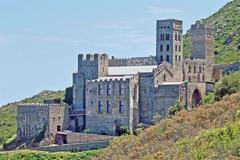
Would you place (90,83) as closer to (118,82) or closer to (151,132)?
(118,82)

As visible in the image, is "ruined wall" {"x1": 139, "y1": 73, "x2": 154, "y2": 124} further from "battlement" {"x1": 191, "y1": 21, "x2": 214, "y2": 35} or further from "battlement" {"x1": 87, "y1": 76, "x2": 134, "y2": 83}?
"battlement" {"x1": 191, "y1": 21, "x2": 214, "y2": 35}

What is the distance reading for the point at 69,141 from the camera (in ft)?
236

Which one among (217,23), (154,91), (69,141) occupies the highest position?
(217,23)

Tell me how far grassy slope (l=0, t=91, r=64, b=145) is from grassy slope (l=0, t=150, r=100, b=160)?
19899mm

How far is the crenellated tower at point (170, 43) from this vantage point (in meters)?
75.5

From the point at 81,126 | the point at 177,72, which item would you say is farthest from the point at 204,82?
the point at 81,126

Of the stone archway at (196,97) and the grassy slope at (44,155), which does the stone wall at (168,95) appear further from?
the grassy slope at (44,155)

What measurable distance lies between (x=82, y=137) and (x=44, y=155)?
5.03 metres

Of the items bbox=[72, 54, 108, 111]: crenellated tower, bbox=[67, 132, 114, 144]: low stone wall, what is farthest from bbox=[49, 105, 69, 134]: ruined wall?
bbox=[67, 132, 114, 144]: low stone wall

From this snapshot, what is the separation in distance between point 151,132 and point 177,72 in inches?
831

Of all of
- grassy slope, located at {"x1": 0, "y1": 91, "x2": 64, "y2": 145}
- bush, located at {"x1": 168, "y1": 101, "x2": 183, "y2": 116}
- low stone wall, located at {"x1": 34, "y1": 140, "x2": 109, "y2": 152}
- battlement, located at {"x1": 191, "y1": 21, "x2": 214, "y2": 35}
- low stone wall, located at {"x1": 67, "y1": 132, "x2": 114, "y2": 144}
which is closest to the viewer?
bush, located at {"x1": 168, "y1": 101, "x2": 183, "y2": 116}

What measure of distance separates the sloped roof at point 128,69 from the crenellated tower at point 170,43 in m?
2.03

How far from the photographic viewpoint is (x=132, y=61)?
78312mm

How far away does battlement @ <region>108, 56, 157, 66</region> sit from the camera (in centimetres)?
7700
